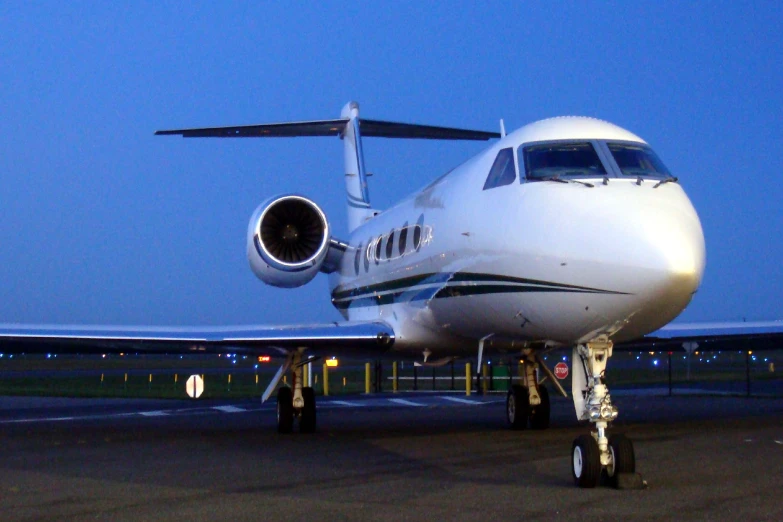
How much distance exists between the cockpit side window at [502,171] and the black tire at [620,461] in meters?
3.25

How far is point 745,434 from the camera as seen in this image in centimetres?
Answer: 1368

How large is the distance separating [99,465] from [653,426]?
8191 mm

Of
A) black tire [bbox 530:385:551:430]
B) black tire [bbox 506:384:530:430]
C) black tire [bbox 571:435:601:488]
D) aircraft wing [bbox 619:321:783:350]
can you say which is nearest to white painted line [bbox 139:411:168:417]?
black tire [bbox 506:384:530:430]

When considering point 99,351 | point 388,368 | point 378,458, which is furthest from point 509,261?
point 388,368

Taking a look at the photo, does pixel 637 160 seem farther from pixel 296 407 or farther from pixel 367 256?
pixel 296 407

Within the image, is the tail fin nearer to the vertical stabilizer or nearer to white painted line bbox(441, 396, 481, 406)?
the vertical stabilizer

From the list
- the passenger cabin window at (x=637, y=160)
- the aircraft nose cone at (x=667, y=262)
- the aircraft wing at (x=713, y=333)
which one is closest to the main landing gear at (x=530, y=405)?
the aircraft wing at (x=713, y=333)

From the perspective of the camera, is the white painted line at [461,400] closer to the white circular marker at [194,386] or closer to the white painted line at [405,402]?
the white painted line at [405,402]

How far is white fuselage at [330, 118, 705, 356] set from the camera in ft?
29.6

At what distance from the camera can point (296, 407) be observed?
613 inches

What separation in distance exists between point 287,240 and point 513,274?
732 cm

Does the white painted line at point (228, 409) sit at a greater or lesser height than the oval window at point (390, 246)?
lesser

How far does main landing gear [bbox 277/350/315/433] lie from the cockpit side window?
5259mm

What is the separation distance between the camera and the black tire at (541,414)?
15.4 m
